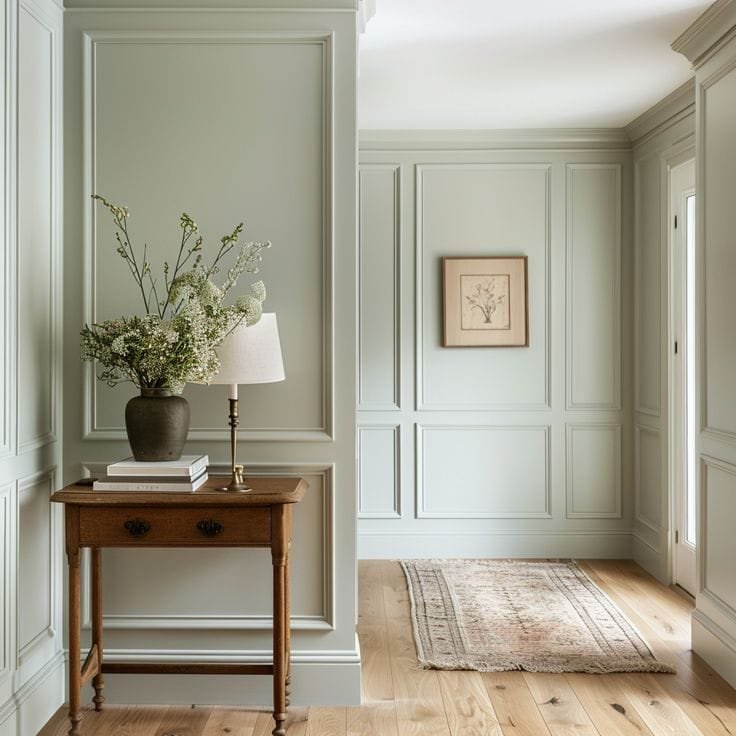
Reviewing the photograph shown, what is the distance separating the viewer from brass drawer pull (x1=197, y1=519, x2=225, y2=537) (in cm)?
249

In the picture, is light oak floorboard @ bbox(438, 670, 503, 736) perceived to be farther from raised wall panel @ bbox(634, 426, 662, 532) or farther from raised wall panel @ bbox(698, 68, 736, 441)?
raised wall panel @ bbox(634, 426, 662, 532)

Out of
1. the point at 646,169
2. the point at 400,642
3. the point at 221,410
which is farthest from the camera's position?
the point at 646,169

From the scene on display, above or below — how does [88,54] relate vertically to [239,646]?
above

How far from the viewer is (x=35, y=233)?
8.86 ft

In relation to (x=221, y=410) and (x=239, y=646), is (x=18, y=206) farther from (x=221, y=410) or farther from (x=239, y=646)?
(x=239, y=646)

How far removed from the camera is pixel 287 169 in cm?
290

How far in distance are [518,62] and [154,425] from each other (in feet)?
8.27

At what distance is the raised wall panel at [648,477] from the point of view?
Answer: 4.57 m

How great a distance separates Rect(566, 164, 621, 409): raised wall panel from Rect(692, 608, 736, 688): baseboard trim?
5.94ft

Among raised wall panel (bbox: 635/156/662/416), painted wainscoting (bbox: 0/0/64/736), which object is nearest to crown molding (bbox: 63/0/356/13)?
painted wainscoting (bbox: 0/0/64/736)

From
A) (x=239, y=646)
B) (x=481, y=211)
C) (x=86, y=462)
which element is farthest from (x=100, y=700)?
(x=481, y=211)

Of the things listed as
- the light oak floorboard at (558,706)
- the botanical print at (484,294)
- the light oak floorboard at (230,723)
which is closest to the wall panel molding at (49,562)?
the light oak floorboard at (230,723)

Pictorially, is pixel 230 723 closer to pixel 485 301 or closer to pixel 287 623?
pixel 287 623

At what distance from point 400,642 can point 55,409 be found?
183cm
